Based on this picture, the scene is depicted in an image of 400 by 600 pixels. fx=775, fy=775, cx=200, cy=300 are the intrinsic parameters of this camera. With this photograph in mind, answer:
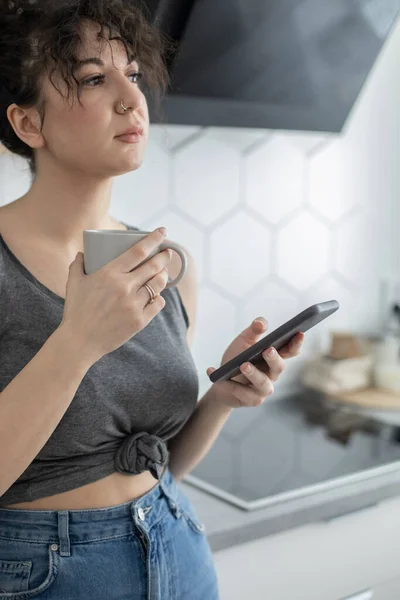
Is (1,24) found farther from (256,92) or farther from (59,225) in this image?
(256,92)

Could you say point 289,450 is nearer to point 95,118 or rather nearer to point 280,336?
point 280,336

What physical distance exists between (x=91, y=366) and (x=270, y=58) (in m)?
0.77

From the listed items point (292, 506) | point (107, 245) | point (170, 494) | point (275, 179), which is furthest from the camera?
point (275, 179)

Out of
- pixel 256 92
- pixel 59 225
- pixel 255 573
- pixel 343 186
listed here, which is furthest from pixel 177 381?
pixel 343 186

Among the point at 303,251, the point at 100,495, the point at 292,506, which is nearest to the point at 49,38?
the point at 100,495

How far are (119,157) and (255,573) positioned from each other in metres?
0.68

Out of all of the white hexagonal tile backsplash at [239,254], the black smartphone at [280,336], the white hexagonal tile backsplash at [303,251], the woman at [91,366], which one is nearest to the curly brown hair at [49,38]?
the woman at [91,366]

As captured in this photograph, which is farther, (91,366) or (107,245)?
(91,366)

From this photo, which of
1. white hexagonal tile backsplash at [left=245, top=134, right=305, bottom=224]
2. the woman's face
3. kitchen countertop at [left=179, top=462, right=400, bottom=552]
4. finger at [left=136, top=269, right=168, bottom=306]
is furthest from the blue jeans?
white hexagonal tile backsplash at [left=245, top=134, right=305, bottom=224]

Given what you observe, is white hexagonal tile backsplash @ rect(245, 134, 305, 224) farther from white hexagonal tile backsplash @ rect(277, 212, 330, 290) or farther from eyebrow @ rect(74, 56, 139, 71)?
eyebrow @ rect(74, 56, 139, 71)

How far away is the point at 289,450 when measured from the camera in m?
1.55

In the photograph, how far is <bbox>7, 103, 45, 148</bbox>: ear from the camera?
91cm

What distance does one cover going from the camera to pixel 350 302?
209cm

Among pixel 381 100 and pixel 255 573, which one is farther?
pixel 381 100
